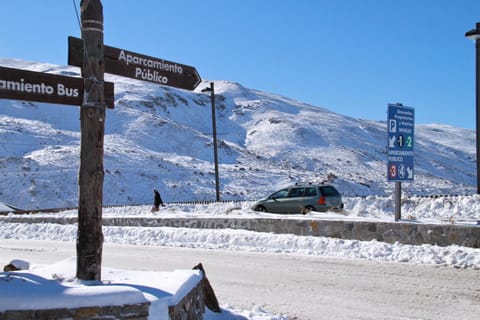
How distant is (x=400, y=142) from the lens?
1564 cm

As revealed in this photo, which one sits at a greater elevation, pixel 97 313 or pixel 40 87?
pixel 40 87

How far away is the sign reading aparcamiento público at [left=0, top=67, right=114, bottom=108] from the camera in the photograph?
18.6 feet

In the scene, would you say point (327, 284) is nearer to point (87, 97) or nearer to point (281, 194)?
point (87, 97)

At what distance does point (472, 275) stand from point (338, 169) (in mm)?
67003

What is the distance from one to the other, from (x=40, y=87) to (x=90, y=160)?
0.96 meters

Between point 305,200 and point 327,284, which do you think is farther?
point 305,200

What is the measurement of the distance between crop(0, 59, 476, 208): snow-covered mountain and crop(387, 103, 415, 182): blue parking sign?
32.2 meters

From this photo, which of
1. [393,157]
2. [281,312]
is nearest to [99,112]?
[281,312]

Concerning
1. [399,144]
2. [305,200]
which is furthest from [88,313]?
[305,200]

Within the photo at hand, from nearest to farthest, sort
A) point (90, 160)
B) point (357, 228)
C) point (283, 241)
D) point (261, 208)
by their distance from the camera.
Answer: point (90, 160), point (357, 228), point (283, 241), point (261, 208)

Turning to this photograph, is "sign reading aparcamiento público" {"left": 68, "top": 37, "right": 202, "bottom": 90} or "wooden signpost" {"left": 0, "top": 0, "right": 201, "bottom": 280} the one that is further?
"sign reading aparcamiento público" {"left": 68, "top": 37, "right": 202, "bottom": 90}

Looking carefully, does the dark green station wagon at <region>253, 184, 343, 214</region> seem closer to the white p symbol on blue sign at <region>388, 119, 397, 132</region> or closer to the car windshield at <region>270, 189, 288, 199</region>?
the car windshield at <region>270, 189, 288, 199</region>

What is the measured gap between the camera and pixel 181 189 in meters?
50.8

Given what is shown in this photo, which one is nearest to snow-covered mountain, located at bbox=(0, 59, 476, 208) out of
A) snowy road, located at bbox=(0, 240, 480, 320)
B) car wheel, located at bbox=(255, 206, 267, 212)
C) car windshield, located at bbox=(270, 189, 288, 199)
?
car wheel, located at bbox=(255, 206, 267, 212)
